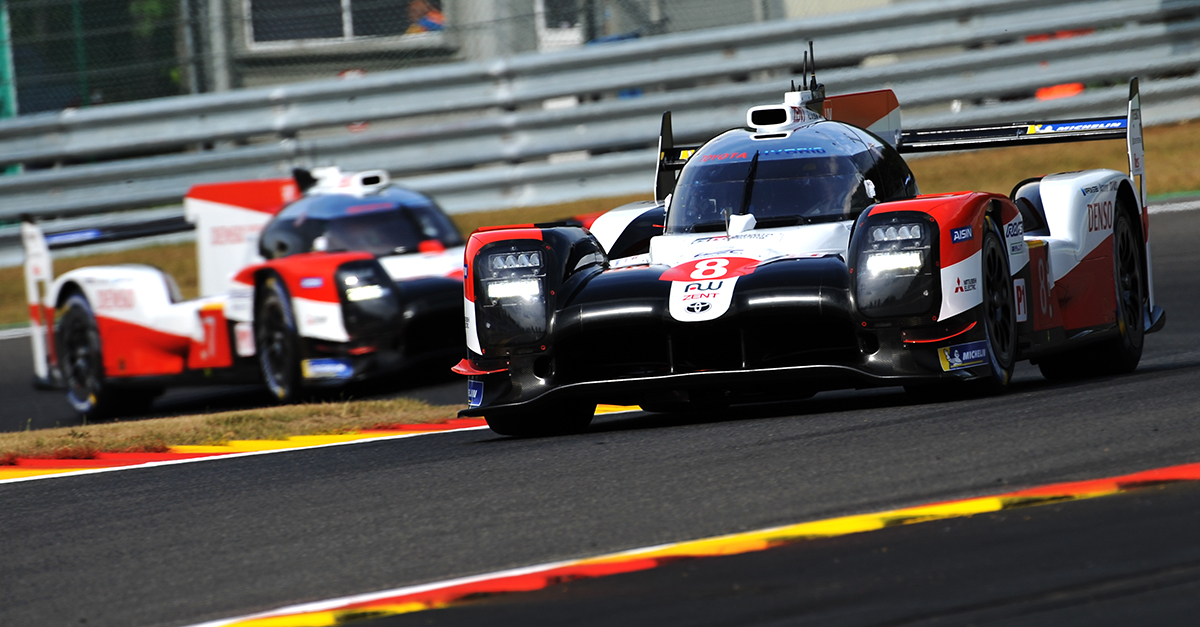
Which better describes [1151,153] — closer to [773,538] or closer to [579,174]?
[579,174]

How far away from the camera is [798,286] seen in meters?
6.00

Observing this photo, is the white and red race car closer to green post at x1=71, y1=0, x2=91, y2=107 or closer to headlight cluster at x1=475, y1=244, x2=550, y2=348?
green post at x1=71, y1=0, x2=91, y2=107

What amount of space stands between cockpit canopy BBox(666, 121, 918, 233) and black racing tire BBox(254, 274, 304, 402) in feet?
11.3

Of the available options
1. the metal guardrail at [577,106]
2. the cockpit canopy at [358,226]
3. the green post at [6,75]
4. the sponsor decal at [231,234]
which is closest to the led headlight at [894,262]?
the cockpit canopy at [358,226]

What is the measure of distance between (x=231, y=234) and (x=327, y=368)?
84.2 inches

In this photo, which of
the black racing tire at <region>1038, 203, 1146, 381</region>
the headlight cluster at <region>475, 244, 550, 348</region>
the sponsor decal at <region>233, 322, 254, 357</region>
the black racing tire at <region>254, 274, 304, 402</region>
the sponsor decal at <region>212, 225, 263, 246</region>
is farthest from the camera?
the sponsor decal at <region>212, 225, 263, 246</region>

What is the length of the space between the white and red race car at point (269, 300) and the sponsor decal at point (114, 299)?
0.04 ft

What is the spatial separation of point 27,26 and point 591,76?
16.0ft

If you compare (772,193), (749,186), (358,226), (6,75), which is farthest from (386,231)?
(6,75)

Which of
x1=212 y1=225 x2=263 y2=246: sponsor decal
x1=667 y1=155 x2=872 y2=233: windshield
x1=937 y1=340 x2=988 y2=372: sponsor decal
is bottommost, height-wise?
x1=937 y1=340 x2=988 y2=372: sponsor decal

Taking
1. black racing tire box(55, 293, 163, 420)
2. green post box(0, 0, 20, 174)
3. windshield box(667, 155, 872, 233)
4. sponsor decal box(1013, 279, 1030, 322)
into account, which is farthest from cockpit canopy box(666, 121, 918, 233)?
green post box(0, 0, 20, 174)

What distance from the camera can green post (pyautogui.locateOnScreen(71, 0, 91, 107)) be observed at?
46.2 ft

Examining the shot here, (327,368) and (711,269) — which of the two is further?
(327,368)

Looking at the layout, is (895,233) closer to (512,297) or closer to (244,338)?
(512,297)
